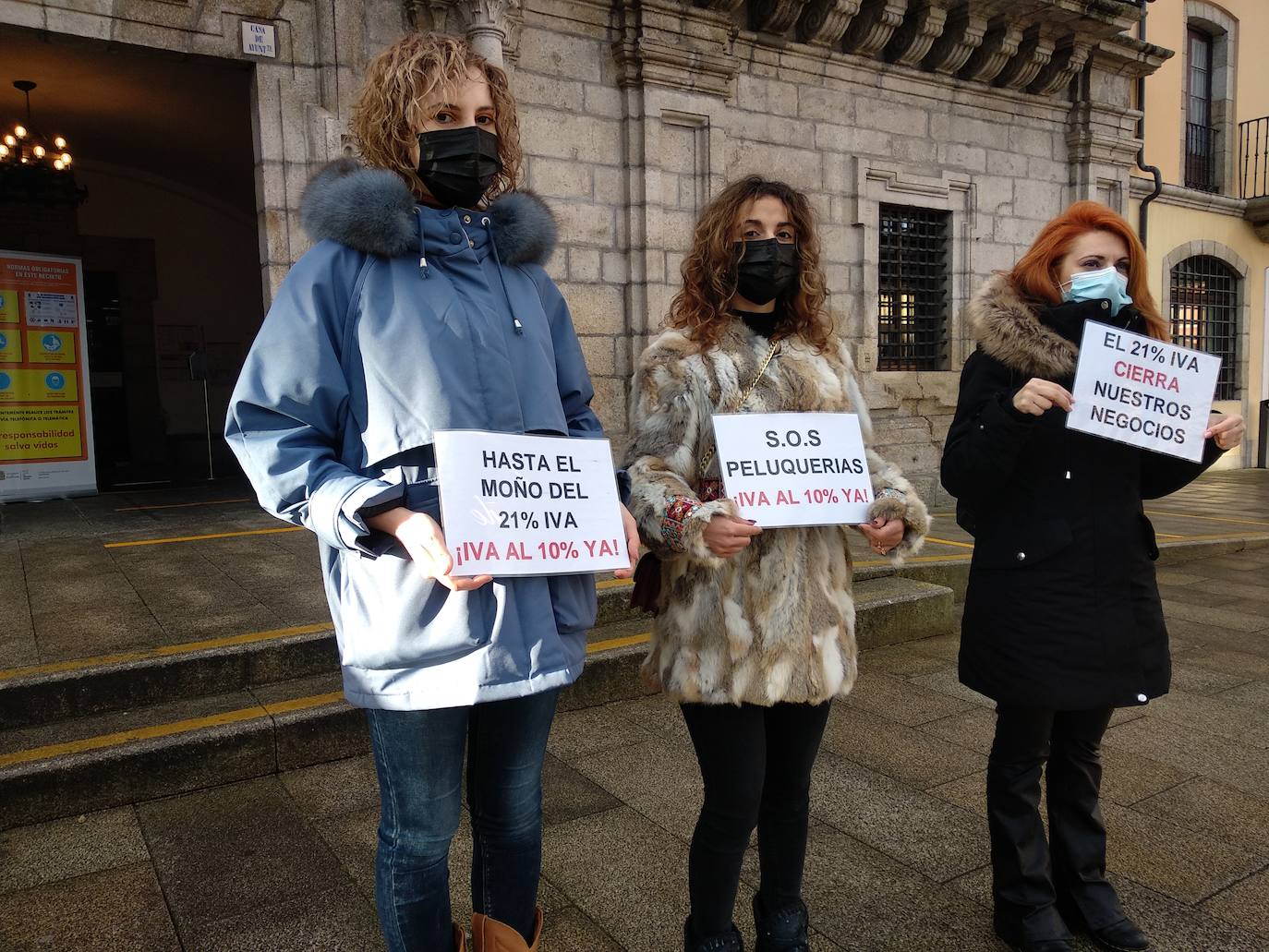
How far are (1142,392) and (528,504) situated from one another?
157cm

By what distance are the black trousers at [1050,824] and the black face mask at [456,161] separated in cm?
186

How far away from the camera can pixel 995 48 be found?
951cm

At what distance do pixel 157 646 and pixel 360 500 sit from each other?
2.97 metres

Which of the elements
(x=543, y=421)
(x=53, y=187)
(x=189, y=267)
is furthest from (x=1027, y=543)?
(x=189, y=267)

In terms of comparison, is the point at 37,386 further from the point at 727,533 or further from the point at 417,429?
the point at 727,533

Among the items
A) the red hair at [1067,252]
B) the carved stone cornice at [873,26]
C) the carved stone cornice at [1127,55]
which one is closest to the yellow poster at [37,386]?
the carved stone cornice at [873,26]

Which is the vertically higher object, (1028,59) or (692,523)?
(1028,59)

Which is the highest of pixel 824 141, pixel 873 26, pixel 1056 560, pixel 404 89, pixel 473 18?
pixel 873 26

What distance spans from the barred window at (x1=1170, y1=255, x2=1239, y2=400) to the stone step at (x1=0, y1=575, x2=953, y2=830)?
13.6 meters

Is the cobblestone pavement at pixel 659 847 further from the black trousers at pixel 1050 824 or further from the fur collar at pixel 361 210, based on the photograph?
the fur collar at pixel 361 210

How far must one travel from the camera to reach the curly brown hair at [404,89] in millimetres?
1717

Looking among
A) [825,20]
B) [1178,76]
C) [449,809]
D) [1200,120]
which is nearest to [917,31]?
[825,20]

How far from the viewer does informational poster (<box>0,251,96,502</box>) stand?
353 inches

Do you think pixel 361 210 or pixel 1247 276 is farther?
pixel 1247 276
